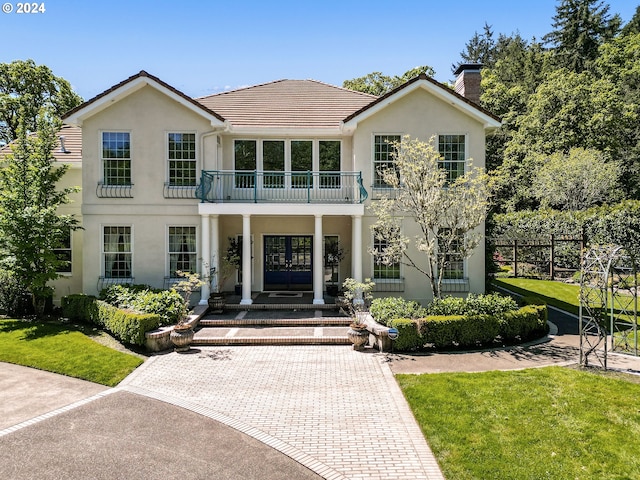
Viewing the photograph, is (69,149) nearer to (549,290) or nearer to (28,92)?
(28,92)

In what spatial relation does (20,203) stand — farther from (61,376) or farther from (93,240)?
(61,376)

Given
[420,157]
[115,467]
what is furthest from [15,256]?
[420,157]

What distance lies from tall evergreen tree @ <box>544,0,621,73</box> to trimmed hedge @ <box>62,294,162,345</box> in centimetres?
5092

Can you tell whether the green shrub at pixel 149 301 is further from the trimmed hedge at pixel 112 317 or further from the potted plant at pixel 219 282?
the potted plant at pixel 219 282

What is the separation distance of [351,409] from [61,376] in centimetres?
738

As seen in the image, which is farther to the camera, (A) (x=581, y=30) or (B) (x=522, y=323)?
(A) (x=581, y=30)

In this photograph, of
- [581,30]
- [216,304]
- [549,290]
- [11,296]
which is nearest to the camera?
[216,304]

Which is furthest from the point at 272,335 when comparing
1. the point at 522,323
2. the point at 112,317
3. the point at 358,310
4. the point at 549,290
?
the point at 549,290

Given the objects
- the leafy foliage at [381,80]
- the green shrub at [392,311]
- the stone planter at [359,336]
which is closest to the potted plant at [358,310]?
the stone planter at [359,336]

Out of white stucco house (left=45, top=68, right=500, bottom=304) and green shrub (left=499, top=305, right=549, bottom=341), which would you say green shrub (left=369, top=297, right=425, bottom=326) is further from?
white stucco house (left=45, top=68, right=500, bottom=304)

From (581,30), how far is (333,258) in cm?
4776

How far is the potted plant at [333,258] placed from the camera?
1886 cm

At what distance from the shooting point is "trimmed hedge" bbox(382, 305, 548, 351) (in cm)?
1218

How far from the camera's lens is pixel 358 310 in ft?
48.5
